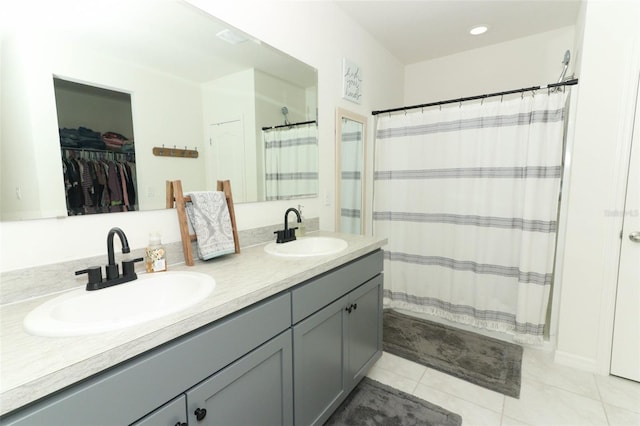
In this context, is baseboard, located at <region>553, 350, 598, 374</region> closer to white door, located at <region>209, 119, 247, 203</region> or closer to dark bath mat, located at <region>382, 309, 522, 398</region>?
dark bath mat, located at <region>382, 309, 522, 398</region>

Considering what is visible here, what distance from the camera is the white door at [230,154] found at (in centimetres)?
150

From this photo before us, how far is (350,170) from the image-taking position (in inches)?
101

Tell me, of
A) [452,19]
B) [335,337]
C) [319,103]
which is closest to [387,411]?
[335,337]

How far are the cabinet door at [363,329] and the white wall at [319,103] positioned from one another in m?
0.67

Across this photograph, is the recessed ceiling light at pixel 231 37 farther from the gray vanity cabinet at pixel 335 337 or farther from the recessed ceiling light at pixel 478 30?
the recessed ceiling light at pixel 478 30

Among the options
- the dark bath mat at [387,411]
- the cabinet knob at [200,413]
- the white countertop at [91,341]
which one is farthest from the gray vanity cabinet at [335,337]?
the cabinet knob at [200,413]

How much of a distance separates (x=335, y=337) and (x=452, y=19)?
2511 millimetres

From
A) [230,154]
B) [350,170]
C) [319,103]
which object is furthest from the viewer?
[350,170]

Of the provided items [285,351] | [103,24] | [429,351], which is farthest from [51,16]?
[429,351]

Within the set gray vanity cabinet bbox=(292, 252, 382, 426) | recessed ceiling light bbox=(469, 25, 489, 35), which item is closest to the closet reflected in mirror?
gray vanity cabinet bbox=(292, 252, 382, 426)

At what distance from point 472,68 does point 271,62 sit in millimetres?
2249

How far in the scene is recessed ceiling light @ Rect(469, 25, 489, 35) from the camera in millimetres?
2521

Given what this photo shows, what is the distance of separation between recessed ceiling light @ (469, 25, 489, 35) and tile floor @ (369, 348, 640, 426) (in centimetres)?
261

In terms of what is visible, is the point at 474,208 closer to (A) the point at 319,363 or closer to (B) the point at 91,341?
(A) the point at 319,363
